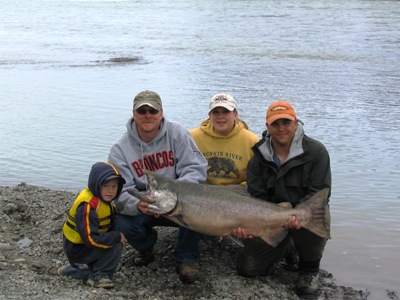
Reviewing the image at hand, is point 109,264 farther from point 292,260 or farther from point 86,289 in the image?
point 292,260

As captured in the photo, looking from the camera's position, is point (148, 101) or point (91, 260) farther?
point (148, 101)

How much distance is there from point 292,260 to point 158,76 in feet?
50.4

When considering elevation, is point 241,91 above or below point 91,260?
above

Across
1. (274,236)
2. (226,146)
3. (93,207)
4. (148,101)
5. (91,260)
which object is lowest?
(91,260)

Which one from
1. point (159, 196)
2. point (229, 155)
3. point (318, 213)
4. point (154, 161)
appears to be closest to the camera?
point (159, 196)

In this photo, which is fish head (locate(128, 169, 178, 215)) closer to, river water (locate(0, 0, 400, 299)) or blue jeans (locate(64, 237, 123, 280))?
blue jeans (locate(64, 237, 123, 280))

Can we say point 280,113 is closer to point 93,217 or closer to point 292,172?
point 292,172

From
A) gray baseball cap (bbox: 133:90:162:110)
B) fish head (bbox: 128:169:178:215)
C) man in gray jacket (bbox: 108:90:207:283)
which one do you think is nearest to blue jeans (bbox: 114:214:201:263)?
man in gray jacket (bbox: 108:90:207:283)

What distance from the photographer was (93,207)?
528cm

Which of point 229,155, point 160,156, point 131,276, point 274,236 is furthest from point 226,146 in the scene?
point 131,276

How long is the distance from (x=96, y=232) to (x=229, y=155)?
1.77 meters

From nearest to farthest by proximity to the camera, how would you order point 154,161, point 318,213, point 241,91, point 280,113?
1. point 318,213
2. point 280,113
3. point 154,161
4. point 241,91

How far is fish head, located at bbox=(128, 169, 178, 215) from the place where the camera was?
5184mm

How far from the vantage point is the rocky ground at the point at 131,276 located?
520 cm
